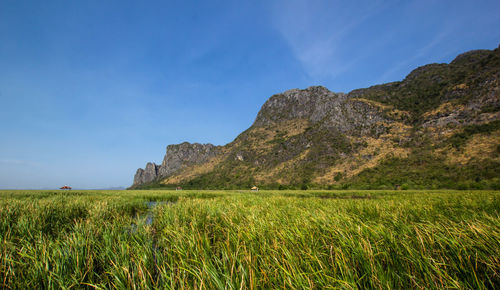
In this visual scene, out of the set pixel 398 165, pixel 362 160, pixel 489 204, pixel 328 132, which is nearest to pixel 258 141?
pixel 328 132

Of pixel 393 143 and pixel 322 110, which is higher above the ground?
pixel 322 110

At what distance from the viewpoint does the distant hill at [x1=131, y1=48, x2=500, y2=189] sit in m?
53.0

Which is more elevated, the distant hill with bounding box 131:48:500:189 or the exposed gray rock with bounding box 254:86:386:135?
the exposed gray rock with bounding box 254:86:386:135

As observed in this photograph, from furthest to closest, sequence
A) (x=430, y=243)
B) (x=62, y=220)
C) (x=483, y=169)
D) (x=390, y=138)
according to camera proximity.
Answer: (x=390, y=138)
(x=483, y=169)
(x=62, y=220)
(x=430, y=243)

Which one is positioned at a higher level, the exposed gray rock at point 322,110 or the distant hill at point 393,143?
the exposed gray rock at point 322,110

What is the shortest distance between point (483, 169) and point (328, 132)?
62344 mm

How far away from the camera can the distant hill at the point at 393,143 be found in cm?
5303

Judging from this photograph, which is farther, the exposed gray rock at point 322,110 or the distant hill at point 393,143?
the exposed gray rock at point 322,110

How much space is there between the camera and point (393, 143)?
3007 inches

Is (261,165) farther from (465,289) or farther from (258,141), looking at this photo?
(465,289)

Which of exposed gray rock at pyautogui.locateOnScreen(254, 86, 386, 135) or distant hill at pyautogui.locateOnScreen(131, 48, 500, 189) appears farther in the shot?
exposed gray rock at pyautogui.locateOnScreen(254, 86, 386, 135)

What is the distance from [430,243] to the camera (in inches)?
118

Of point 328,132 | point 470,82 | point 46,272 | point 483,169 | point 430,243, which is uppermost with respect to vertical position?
point 470,82

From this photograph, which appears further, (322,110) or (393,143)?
(322,110)
